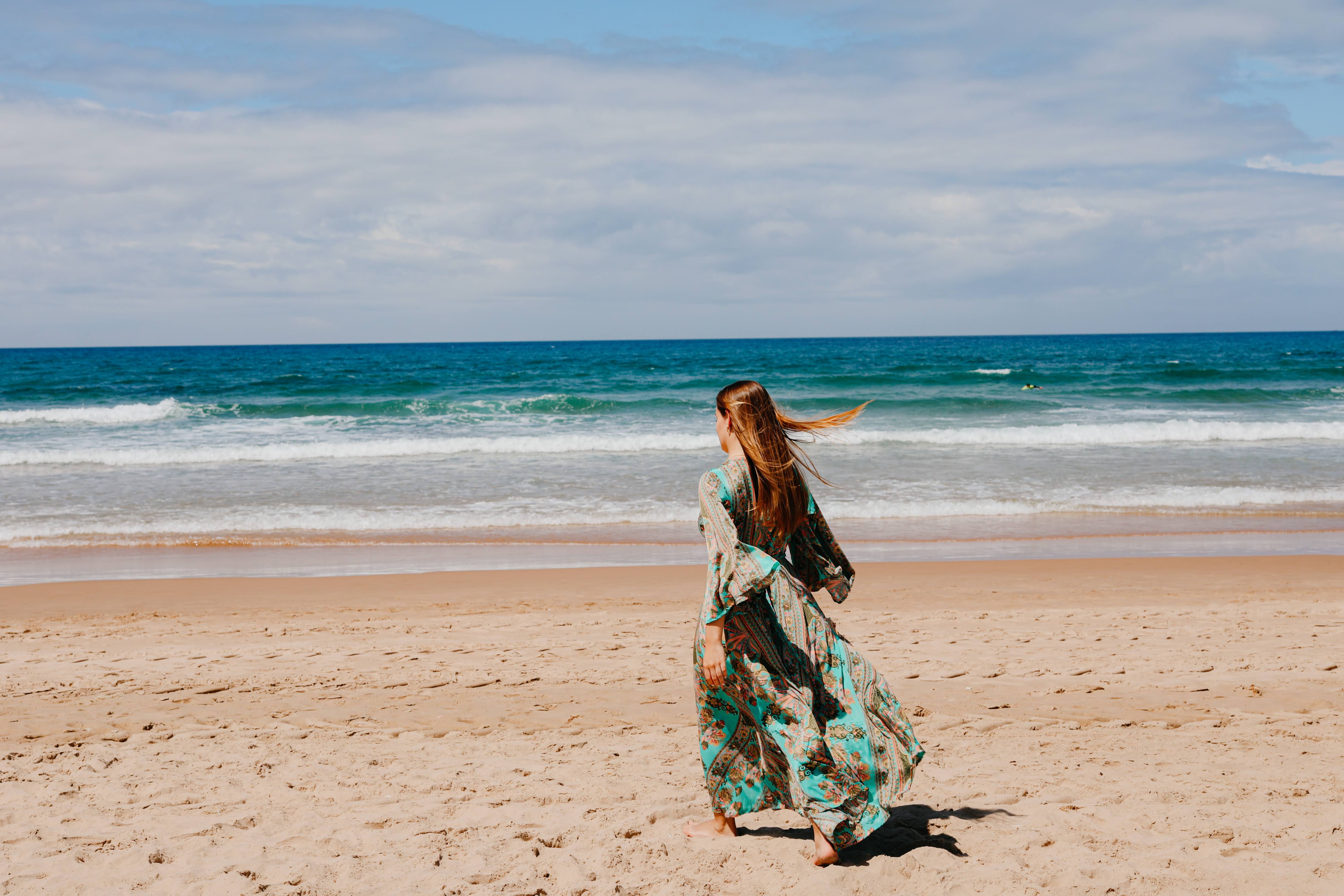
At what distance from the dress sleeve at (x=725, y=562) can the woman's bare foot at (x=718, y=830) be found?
94cm

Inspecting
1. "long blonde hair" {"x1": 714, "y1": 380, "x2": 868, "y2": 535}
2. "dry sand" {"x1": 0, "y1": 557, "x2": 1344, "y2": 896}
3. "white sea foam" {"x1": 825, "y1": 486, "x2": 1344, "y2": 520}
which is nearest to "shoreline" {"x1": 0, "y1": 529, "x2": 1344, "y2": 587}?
"dry sand" {"x1": 0, "y1": 557, "x2": 1344, "y2": 896}

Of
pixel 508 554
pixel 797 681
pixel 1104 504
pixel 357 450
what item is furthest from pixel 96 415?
pixel 797 681

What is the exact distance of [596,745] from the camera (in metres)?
4.44

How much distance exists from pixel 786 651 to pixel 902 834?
3.32 ft

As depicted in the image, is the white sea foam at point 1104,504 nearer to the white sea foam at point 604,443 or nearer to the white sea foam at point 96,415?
the white sea foam at point 604,443

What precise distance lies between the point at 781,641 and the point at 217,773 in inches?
109

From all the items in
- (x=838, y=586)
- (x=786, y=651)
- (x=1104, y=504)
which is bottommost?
(x=1104, y=504)

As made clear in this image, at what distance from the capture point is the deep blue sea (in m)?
11.2

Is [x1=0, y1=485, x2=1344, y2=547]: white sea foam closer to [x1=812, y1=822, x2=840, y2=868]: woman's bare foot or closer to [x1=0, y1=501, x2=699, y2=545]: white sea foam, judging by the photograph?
[x1=0, y1=501, x2=699, y2=545]: white sea foam

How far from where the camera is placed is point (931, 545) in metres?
9.84

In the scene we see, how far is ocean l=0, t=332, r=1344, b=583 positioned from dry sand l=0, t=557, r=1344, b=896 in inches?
89.6

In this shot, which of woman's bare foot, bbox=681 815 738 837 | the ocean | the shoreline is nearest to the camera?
woman's bare foot, bbox=681 815 738 837

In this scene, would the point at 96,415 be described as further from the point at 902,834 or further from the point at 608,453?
the point at 902,834

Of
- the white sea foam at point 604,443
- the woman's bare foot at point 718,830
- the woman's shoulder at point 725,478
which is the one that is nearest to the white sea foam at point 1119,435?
the white sea foam at point 604,443
